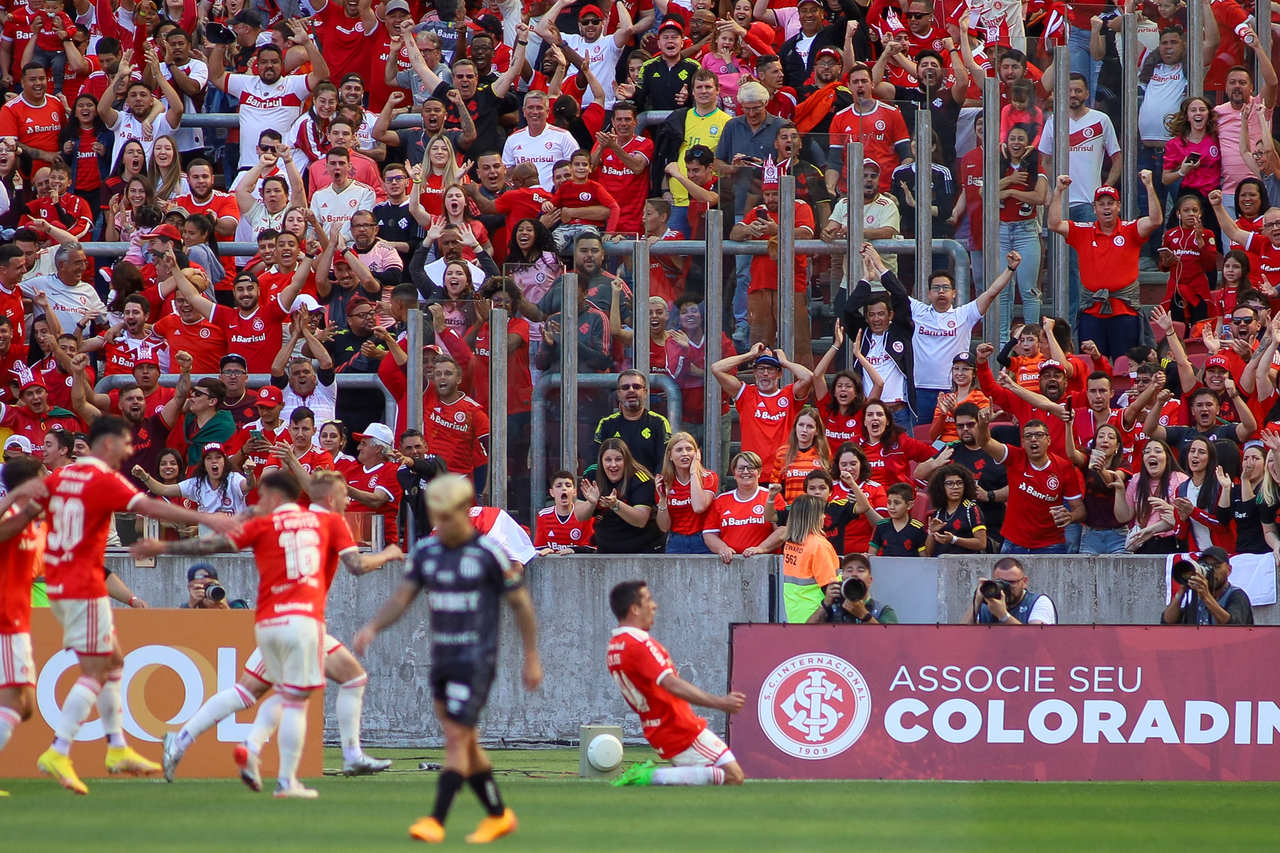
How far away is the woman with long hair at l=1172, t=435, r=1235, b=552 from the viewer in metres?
15.7

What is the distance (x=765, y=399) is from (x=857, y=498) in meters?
1.76

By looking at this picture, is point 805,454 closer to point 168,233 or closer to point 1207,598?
point 1207,598

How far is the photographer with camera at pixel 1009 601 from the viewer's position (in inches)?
569

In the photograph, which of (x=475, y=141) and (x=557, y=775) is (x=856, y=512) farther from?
(x=475, y=141)

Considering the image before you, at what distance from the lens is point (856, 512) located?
16188 millimetres

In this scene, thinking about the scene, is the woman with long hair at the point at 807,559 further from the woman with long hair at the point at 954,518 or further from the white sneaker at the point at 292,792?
the white sneaker at the point at 292,792

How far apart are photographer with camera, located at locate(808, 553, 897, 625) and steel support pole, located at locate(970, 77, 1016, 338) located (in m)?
4.39

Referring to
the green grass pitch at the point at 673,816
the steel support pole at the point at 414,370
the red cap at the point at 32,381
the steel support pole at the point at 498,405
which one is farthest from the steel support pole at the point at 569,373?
the red cap at the point at 32,381

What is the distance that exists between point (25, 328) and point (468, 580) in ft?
38.6

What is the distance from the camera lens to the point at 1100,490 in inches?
650

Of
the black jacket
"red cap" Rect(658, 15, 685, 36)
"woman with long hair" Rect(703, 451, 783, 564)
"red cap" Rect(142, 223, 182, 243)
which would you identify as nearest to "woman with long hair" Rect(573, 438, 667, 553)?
"woman with long hair" Rect(703, 451, 783, 564)

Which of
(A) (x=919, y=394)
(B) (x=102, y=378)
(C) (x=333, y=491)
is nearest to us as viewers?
(C) (x=333, y=491)

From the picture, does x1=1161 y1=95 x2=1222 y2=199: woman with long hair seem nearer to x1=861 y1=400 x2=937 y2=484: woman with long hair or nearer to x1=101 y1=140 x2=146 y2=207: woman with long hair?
x1=861 y1=400 x2=937 y2=484: woman with long hair

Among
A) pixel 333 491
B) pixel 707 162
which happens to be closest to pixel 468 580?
pixel 333 491
